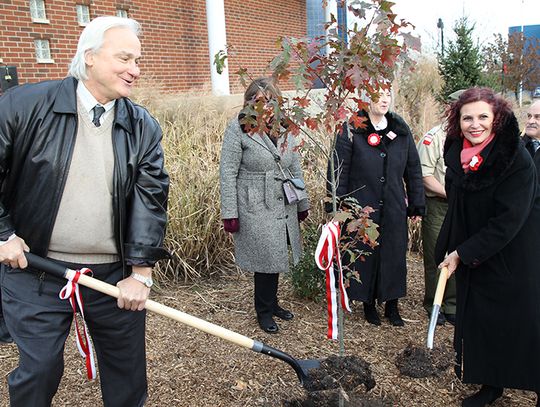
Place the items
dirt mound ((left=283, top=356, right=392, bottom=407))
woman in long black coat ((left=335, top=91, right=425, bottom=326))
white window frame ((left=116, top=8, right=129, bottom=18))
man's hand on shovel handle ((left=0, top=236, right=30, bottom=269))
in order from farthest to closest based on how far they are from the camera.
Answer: white window frame ((left=116, top=8, right=129, bottom=18)) < woman in long black coat ((left=335, top=91, right=425, bottom=326)) < dirt mound ((left=283, top=356, right=392, bottom=407)) < man's hand on shovel handle ((left=0, top=236, right=30, bottom=269))

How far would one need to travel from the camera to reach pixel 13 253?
88.0 inches

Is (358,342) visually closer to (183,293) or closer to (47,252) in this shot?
(183,293)

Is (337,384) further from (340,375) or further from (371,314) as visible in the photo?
(371,314)

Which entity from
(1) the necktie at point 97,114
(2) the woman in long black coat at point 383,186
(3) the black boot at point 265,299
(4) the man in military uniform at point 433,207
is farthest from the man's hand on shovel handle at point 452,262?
(1) the necktie at point 97,114

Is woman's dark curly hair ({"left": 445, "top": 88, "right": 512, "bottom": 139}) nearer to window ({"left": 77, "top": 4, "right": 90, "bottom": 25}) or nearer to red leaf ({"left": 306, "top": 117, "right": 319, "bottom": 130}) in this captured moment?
red leaf ({"left": 306, "top": 117, "right": 319, "bottom": 130})

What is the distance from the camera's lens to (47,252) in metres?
2.40

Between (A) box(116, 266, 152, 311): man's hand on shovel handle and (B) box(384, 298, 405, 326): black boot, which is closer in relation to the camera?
(A) box(116, 266, 152, 311): man's hand on shovel handle

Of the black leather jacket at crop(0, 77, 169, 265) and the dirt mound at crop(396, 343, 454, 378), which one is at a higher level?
the black leather jacket at crop(0, 77, 169, 265)

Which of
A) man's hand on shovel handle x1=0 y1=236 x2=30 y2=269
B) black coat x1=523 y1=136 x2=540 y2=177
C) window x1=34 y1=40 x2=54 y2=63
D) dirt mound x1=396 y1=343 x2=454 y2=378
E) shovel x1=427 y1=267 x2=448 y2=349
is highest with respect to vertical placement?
window x1=34 y1=40 x2=54 y2=63

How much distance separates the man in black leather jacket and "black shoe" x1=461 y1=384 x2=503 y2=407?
1.92 metres

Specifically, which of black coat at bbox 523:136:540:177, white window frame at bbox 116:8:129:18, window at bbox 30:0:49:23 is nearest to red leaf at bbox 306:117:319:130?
black coat at bbox 523:136:540:177

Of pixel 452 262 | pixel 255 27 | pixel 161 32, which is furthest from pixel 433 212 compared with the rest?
pixel 255 27

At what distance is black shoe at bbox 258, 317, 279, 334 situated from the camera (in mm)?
4086

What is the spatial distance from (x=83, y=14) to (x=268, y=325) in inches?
301
